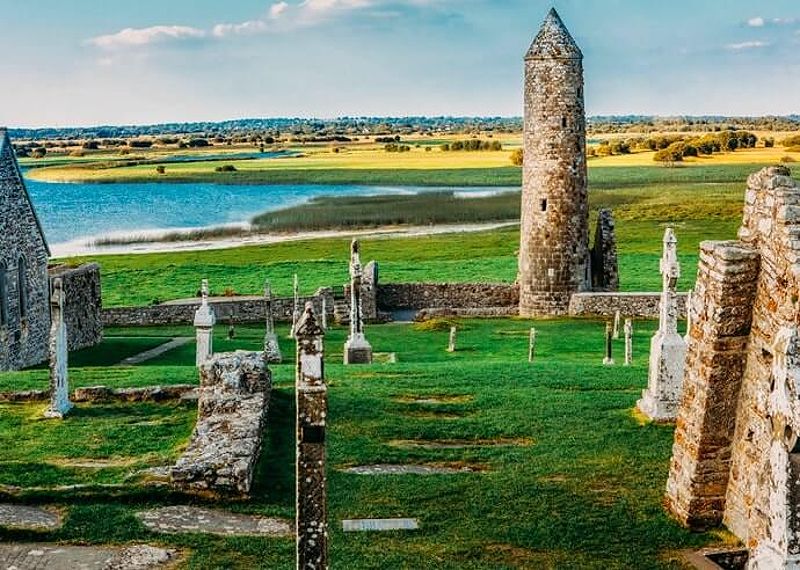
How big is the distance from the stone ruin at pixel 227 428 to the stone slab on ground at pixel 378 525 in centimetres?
156

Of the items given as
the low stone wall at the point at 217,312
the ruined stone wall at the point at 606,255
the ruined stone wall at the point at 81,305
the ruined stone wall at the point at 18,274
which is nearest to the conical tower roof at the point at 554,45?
the ruined stone wall at the point at 606,255

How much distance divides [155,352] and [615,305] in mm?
15879

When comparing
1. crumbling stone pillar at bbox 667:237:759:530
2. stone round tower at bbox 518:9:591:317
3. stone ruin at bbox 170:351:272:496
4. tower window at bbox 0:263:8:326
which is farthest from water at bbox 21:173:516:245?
crumbling stone pillar at bbox 667:237:759:530

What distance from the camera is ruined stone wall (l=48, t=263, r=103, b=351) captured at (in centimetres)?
3459

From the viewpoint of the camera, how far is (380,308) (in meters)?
43.9

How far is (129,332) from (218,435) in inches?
989

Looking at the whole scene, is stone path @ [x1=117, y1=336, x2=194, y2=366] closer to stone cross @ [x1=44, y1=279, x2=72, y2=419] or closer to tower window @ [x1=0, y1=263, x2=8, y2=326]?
tower window @ [x1=0, y1=263, x2=8, y2=326]

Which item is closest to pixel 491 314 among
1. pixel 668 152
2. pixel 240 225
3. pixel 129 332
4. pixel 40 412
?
pixel 129 332

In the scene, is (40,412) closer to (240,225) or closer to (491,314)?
(491,314)

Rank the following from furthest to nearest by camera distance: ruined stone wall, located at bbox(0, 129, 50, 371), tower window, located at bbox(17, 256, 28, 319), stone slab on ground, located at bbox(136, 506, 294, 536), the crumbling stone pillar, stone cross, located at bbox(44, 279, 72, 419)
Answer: tower window, located at bbox(17, 256, 28, 319)
ruined stone wall, located at bbox(0, 129, 50, 371)
stone cross, located at bbox(44, 279, 72, 419)
stone slab on ground, located at bbox(136, 506, 294, 536)
the crumbling stone pillar

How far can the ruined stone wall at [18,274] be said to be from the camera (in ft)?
102

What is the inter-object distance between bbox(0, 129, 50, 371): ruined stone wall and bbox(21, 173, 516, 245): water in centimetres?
5587

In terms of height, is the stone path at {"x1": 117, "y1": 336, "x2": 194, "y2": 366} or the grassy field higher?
the grassy field

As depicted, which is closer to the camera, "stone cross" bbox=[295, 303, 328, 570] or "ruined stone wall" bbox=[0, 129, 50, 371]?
"stone cross" bbox=[295, 303, 328, 570]
